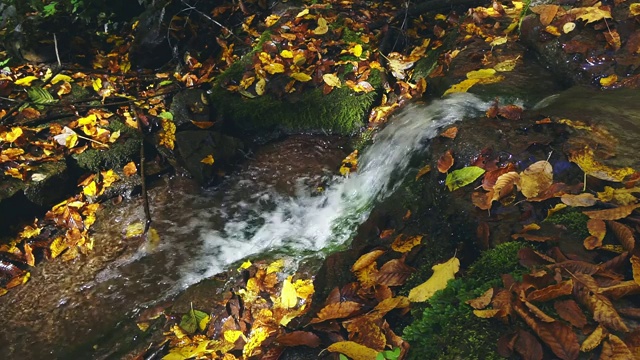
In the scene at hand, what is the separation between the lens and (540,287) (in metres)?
2.12

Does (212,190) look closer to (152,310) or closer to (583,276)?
(152,310)

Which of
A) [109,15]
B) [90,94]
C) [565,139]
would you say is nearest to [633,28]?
[565,139]

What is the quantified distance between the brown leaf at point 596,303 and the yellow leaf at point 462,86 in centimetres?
309

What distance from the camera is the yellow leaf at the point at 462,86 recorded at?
488cm

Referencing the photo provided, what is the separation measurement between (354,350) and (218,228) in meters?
2.90

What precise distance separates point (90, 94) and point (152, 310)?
3.69m

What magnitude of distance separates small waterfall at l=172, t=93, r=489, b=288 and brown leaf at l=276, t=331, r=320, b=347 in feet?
5.76

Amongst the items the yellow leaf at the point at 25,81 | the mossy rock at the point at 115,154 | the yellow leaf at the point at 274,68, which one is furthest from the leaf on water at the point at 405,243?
the yellow leaf at the point at 25,81

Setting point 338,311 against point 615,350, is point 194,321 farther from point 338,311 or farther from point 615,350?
point 615,350

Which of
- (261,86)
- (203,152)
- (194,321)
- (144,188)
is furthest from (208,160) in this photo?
(194,321)

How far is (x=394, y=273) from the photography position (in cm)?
283

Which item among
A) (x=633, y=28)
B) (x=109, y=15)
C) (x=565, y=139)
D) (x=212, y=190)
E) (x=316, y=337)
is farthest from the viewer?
(x=109, y=15)

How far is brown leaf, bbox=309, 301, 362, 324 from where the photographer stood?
2.64 metres

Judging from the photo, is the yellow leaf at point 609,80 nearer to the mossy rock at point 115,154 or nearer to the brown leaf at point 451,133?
the brown leaf at point 451,133
